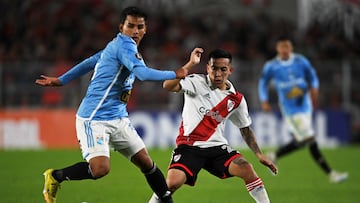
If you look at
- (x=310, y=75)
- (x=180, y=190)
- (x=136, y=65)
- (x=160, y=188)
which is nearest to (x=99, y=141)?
(x=160, y=188)

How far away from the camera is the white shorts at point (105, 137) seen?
276 inches

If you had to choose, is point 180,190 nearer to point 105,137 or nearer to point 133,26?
point 105,137

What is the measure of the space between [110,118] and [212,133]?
1.06 metres

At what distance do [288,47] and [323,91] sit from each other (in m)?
6.64

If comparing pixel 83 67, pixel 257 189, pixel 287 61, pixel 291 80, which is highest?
pixel 83 67

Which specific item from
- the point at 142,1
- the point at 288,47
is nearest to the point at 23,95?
the point at 142,1

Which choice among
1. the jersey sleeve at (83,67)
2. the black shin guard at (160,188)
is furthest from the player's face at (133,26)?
the black shin guard at (160,188)

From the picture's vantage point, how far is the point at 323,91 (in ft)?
62.2

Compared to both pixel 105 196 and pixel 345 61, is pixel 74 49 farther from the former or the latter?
pixel 105 196

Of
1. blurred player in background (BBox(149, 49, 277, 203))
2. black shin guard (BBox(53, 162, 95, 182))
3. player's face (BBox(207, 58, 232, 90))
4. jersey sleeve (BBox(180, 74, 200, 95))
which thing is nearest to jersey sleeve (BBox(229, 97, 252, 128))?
blurred player in background (BBox(149, 49, 277, 203))

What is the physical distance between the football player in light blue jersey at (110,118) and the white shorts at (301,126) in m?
5.87

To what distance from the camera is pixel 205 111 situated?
7.47m

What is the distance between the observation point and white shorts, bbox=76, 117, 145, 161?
702cm

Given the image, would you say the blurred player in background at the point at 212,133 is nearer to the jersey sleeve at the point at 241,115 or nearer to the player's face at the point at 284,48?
the jersey sleeve at the point at 241,115
